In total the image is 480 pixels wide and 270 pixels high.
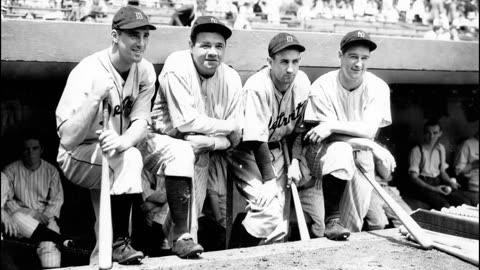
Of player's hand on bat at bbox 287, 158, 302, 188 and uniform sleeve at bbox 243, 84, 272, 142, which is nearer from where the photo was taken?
uniform sleeve at bbox 243, 84, 272, 142

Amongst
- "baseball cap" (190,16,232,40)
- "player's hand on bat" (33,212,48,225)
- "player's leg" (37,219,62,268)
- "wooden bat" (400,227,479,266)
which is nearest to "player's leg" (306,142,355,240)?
"wooden bat" (400,227,479,266)

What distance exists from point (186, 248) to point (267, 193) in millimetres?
896

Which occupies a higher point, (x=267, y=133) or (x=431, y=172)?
(x=267, y=133)

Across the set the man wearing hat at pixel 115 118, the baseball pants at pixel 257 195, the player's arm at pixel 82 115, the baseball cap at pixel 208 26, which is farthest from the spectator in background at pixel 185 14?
the player's arm at pixel 82 115

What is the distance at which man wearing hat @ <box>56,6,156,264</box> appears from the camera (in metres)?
2.97

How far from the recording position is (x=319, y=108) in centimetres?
394

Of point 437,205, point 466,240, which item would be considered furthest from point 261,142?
point 437,205

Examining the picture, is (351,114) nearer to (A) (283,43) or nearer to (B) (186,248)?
(A) (283,43)

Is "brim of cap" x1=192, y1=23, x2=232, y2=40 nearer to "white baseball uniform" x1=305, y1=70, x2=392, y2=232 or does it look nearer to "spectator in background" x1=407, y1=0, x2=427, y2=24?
"white baseball uniform" x1=305, y1=70, x2=392, y2=232

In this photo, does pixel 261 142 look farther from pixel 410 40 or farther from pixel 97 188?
pixel 410 40

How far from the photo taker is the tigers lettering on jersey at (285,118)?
3.97 m

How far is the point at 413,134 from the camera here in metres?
7.37

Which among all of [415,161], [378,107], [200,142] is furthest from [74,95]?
[415,161]

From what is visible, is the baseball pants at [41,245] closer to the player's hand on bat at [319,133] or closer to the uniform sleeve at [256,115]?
the uniform sleeve at [256,115]
